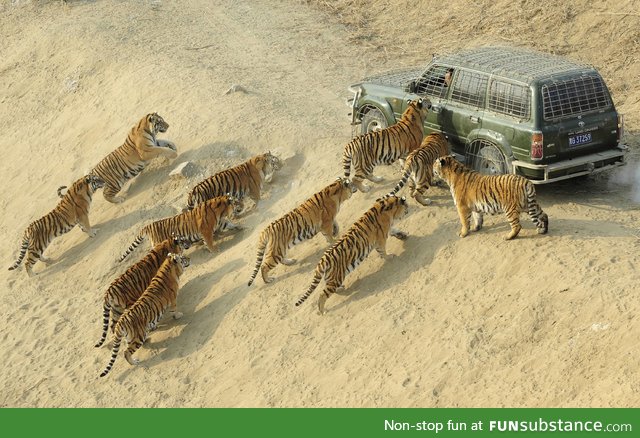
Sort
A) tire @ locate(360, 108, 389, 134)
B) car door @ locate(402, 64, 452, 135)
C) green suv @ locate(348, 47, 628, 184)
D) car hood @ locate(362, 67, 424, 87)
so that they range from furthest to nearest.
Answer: car hood @ locate(362, 67, 424, 87), tire @ locate(360, 108, 389, 134), car door @ locate(402, 64, 452, 135), green suv @ locate(348, 47, 628, 184)

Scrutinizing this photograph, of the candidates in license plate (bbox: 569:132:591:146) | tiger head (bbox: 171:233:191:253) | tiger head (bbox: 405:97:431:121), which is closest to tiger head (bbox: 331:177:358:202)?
tiger head (bbox: 405:97:431:121)

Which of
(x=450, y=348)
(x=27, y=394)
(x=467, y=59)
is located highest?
(x=467, y=59)

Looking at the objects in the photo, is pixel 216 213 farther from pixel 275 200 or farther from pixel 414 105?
pixel 414 105

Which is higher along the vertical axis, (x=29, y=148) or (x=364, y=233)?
(x=29, y=148)

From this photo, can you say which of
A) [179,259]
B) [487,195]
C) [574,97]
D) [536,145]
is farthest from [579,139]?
[179,259]

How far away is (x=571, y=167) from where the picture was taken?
11828mm

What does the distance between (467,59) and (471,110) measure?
799mm

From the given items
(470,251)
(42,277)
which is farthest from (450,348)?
(42,277)

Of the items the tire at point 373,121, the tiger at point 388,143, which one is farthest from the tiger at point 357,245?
the tire at point 373,121

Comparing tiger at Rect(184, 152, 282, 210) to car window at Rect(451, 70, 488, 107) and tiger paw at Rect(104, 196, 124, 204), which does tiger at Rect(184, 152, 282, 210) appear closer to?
tiger paw at Rect(104, 196, 124, 204)

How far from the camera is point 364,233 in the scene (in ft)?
37.7

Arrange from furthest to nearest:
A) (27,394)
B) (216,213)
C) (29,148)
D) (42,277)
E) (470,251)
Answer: (29,148)
(42,277)
(216,213)
(27,394)
(470,251)

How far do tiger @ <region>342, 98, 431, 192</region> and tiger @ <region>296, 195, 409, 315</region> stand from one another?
1.40m

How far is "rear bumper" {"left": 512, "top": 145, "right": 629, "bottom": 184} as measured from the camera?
1171 cm
